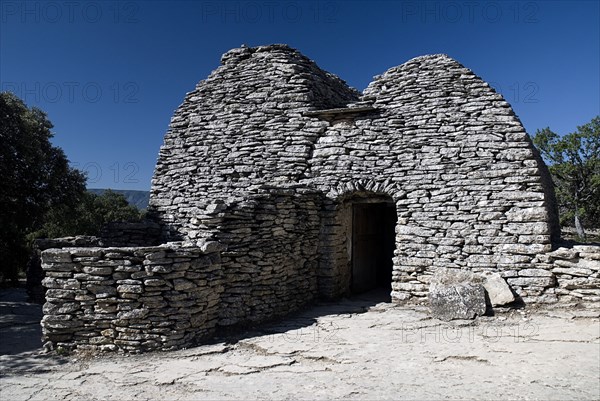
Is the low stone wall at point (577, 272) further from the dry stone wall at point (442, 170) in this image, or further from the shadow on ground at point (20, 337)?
the shadow on ground at point (20, 337)

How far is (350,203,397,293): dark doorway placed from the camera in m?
9.57

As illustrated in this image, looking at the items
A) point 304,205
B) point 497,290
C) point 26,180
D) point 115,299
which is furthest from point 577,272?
point 26,180

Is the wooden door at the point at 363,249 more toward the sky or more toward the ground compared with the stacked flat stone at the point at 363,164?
more toward the ground

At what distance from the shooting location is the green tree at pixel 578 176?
80.7 ft

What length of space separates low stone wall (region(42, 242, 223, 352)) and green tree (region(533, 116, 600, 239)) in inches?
1012

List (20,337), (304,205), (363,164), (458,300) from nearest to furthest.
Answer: (458,300), (20,337), (304,205), (363,164)

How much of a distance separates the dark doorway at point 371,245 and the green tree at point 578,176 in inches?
745

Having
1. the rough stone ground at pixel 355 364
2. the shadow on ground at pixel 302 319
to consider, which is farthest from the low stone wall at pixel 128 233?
the shadow on ground at pixel 302 319

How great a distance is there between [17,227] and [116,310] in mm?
7104

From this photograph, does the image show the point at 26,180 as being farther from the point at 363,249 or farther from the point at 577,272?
the point at 577,272

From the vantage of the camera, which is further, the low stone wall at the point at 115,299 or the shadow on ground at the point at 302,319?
the shadow on ground at the point at 302,319

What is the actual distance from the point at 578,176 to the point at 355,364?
2701 centimetres

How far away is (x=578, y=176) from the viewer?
25406 mm

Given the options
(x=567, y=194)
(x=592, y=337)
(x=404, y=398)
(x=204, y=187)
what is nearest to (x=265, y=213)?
(x=204, y=187)
